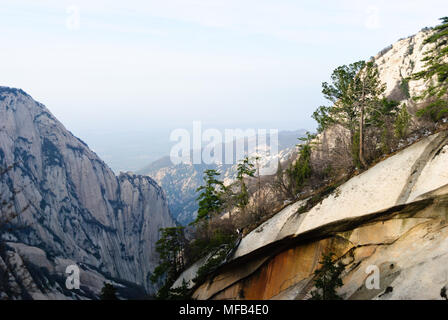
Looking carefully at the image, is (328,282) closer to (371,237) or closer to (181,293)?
(371,237)

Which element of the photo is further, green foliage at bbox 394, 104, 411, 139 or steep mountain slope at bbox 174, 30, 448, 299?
green foliage at bbox 394, 104, 411, 139

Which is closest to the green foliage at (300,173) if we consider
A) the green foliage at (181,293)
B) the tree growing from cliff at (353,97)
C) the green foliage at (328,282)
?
the tree growing from cliff at (353,97)

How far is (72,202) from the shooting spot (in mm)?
90500

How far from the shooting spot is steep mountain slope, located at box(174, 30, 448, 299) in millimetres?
13676

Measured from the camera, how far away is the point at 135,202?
358ft

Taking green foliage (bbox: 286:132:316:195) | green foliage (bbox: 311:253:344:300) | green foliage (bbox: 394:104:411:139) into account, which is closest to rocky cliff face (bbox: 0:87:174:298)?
green foliage (bbox: 286:132:316:195)

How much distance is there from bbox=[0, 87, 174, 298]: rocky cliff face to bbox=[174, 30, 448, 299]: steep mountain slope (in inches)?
2108

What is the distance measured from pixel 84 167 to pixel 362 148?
325 ft

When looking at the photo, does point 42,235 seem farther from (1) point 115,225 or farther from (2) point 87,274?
(1) point 115,225

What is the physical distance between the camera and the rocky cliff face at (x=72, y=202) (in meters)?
74.1

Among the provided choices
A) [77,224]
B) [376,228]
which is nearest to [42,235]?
[77,224]

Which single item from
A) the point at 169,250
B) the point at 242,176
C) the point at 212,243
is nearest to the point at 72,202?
the point at 169,250

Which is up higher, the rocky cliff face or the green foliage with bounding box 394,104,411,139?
the green foliage with bounding box 394,104,411,139

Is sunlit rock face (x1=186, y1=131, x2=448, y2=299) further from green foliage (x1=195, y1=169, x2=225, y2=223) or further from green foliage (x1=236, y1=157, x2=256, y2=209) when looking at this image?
green foliage (x1=195, y1=169, x2=225, y2=223)
